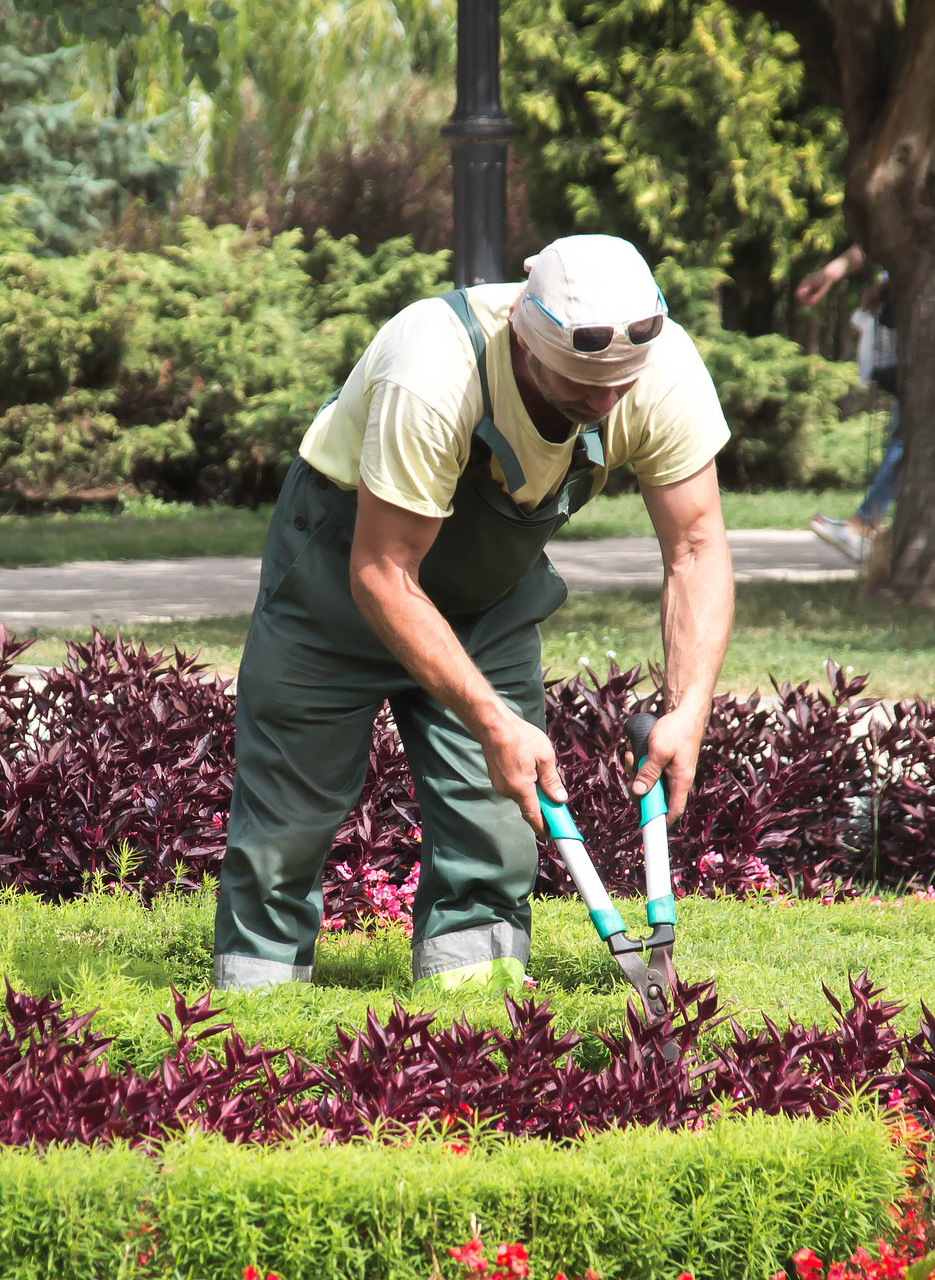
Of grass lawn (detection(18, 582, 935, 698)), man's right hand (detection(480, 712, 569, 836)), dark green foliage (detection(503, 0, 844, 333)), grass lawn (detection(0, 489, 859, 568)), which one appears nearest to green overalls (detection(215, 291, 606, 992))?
man's right hand (detection(480, 712, 569, 836))

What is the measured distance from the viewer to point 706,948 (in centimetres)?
381

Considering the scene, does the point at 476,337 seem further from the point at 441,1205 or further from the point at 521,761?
the point at 441,1205

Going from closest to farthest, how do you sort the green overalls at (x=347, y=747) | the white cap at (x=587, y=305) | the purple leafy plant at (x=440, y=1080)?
1. the purple leafy plant at (x=440, y=1080)
2. the white cap at (x=587, y=305)
3. the green overalls at (x=347, y=747)

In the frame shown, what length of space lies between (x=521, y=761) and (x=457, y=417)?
61cm

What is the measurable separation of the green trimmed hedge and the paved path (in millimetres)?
6999

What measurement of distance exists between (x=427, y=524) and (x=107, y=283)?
13852 millimetres

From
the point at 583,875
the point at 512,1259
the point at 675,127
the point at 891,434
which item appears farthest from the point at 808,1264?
the point at 675,127

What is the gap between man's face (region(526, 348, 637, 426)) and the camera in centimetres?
271

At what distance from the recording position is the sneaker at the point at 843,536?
10457mm

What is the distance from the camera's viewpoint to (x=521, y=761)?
9.21 feet

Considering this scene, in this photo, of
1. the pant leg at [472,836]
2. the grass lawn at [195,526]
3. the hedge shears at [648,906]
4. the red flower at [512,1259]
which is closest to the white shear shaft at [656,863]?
the hedge shears at [648,906]

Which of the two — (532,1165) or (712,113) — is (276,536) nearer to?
(532,1165)

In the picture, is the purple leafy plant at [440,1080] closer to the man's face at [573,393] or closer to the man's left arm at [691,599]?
the man's left arm at [691,599]

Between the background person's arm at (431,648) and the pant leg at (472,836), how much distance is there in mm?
478
